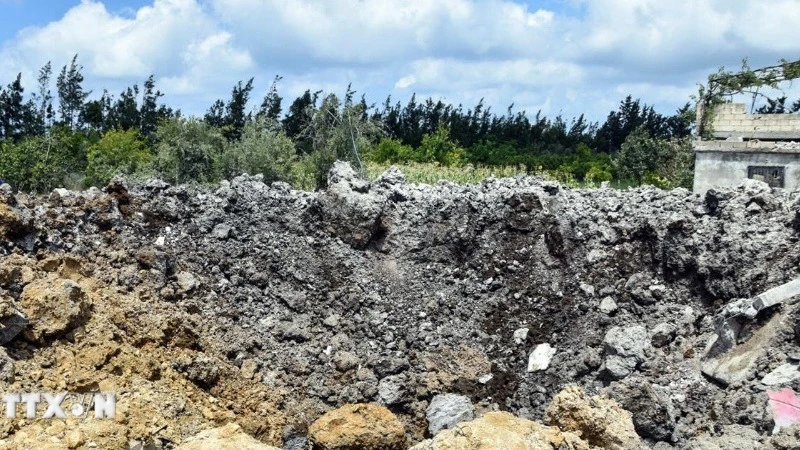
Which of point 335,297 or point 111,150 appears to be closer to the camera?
point 335,297

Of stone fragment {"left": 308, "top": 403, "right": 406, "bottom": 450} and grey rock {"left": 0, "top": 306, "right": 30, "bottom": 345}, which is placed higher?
grey rock {"left": 0, "top": 306, "right": 30, "bottom": 345}

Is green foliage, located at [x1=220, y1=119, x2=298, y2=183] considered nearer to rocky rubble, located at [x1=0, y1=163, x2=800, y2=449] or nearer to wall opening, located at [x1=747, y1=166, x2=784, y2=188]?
rocky rubble, located at [x1=0, y1=163, x2=800, y2=449]

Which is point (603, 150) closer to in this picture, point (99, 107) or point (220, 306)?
point (99, 107)

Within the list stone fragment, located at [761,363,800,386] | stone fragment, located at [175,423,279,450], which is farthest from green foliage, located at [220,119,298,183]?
stone fragment, located at [761,363,800,386]

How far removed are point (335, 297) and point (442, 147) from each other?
2242 centimetres

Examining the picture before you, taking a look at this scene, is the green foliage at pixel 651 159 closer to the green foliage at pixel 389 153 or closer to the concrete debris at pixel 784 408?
the green foliage at pixel 389 153

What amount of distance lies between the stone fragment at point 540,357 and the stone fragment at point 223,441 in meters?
4.90

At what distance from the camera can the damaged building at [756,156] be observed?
57.0 ft

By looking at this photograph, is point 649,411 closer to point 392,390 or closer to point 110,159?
point 392,390

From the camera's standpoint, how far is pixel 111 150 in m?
28.3

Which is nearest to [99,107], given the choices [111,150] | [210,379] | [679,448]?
[111,150]

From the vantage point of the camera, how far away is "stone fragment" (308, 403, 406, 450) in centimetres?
962

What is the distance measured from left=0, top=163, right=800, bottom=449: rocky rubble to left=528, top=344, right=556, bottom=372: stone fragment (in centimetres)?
3

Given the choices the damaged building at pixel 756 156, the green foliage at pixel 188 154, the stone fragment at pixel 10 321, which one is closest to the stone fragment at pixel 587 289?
the damaged building at pixel 756 156
